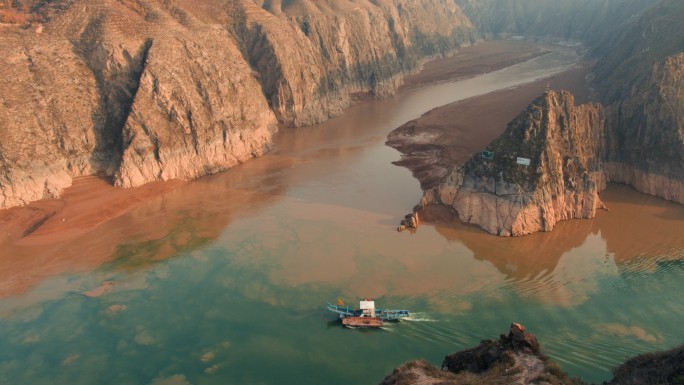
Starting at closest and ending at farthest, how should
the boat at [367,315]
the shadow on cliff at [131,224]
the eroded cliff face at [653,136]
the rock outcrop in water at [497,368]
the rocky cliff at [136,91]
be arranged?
1. the rock outcrop in water at [497,368]
2. the boat at [367,315]
3. the shadow on cliff at [131,224]
4. the eroded cliff face at [653,136]
5. the rocky cliff at [136,91]

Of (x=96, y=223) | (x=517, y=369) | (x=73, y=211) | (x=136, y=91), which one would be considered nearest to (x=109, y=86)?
(x=136, y=91)

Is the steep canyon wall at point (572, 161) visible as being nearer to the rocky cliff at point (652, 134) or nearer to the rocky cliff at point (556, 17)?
the rocky cliff at point (652, 134)

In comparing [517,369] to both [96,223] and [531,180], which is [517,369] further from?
[96,223]

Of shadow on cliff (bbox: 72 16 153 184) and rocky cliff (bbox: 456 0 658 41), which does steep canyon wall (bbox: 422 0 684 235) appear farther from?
rocky cliff (bbox: 456 0 658 41)

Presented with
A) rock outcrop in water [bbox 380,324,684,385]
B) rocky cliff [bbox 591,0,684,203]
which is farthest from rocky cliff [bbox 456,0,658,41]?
rock outcrop in water [bbox 380,324,684,385]

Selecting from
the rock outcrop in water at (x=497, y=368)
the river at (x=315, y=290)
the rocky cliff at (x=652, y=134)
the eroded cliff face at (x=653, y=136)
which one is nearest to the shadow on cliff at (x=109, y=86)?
the river at (x=315, y=290)

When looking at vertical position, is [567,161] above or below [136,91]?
below

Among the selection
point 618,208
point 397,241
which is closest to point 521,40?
point 618,208
